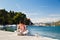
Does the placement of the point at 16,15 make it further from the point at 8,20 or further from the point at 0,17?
the point at 0,17

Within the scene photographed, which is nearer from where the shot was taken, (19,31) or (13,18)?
(19,31)

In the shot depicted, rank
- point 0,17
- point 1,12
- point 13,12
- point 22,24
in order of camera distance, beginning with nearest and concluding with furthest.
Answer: point 22,24 < point 0,17 < point 1,12 < point 13,12

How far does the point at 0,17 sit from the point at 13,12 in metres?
20.9

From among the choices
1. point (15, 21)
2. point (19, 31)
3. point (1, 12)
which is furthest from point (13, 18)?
point (19, 31)

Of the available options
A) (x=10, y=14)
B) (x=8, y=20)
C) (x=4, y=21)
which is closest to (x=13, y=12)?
(x=10, y=14)

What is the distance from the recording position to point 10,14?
3812 inches

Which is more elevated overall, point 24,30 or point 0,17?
point 0,17

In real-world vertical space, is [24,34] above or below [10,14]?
below

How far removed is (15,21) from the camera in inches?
3649

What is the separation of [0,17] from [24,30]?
216 feet

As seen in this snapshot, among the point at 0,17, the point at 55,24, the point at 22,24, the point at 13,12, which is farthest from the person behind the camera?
the point at 55,24

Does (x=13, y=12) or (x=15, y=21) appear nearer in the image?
(x=15, y=21)

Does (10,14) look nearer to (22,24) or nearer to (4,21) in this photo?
(4,21)

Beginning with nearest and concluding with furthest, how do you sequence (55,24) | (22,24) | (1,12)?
(22,24)
(1,12)
(55,24)
